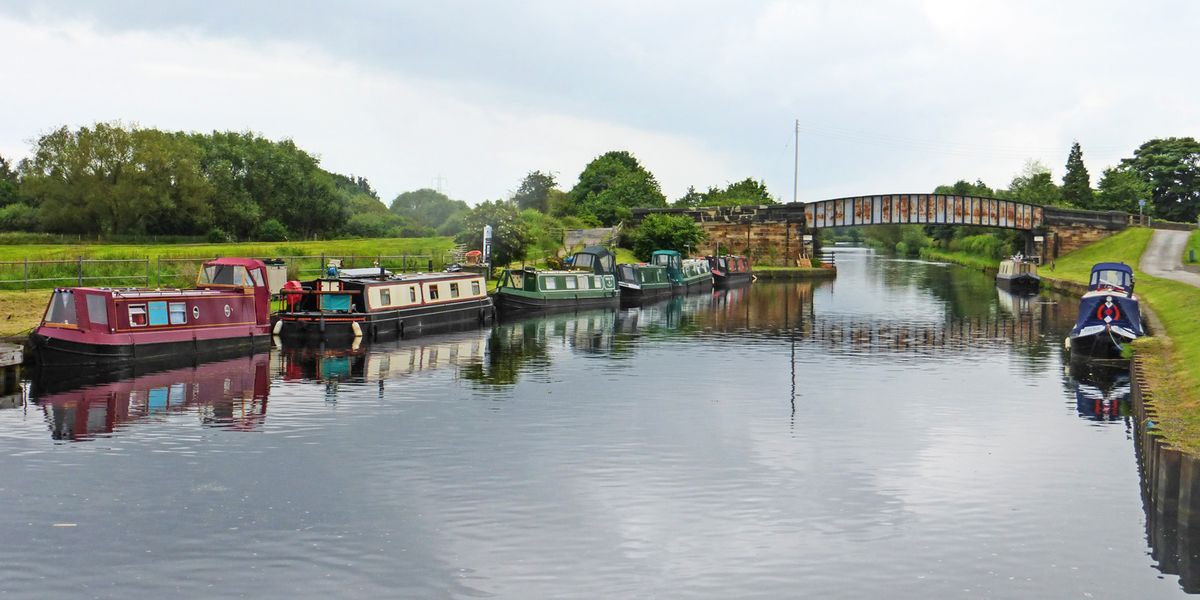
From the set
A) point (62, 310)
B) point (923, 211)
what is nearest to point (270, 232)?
point (62, 310)

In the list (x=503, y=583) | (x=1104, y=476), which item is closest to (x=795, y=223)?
(x=1104, y=476)

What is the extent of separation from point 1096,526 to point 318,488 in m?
13.4

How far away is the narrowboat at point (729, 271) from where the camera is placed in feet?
305

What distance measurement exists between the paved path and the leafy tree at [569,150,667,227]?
47.5 m

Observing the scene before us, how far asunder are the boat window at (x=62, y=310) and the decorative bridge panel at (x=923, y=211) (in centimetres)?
8756

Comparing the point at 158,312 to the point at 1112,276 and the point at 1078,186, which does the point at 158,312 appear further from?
the point at 1078,186

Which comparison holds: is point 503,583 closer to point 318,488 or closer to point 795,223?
point 318,488

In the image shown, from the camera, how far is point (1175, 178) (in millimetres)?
139500

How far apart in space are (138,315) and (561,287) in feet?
97.4

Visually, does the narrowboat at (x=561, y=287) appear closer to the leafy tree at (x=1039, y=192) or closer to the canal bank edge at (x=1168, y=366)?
the canal bank edge at (x=1168, y=366)

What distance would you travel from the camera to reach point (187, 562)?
1593 cm

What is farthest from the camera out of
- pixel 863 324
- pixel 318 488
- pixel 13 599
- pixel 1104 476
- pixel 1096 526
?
pixel 863 324

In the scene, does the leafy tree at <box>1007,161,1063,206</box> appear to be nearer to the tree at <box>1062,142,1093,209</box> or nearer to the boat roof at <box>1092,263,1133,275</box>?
the tree at <box>1062,142,1093,209</box>

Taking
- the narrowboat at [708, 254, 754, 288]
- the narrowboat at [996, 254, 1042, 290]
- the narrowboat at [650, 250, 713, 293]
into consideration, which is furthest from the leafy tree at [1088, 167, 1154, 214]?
the narrowboat at [650, 250, 713, 293]
